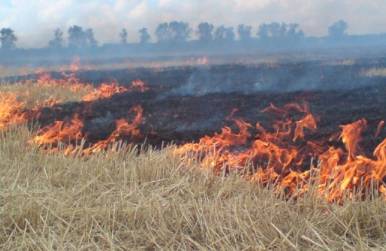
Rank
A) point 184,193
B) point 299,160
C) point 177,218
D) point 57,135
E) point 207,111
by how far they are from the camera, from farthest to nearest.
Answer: point 207,111 < point 57,135 < point 299,160 < point 184,193 < point 177,218

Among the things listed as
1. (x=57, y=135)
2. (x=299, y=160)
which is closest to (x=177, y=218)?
(x=299, y=160)

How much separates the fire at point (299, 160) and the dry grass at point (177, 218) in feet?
1.10

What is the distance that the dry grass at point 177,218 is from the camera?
13.1ft

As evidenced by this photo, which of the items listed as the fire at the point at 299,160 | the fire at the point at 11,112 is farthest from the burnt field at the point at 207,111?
the fire at the point at 299,160

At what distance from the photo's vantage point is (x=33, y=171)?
6.27 m

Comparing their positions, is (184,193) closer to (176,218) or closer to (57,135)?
(176,218)

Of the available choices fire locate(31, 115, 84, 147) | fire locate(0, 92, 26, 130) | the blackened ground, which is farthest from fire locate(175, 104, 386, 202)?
fire locate(0, 92, 26, 130)

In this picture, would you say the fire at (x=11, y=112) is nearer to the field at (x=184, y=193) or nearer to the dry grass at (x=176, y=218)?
the field at (x=184, y=193)

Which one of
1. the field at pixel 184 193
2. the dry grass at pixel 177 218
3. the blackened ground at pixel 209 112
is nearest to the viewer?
the dry grass at pixel 177 218

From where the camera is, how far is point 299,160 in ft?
20.9

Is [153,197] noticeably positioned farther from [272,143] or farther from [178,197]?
[272,143]

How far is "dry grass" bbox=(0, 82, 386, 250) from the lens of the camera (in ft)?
13.1

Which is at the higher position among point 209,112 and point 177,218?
point 177,218

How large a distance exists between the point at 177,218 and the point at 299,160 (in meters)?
2.47
